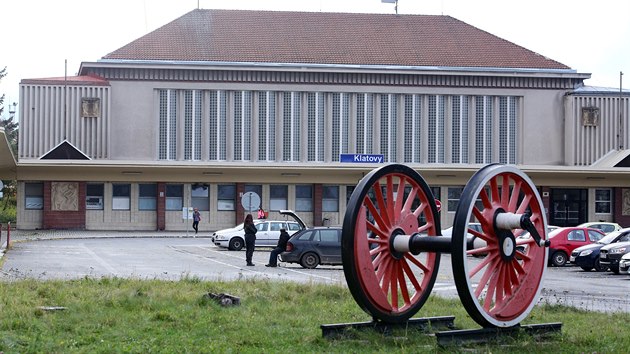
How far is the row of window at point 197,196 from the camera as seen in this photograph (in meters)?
63.1

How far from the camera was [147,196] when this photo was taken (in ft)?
211

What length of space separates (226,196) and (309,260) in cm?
3311

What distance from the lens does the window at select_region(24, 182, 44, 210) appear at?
62625mm

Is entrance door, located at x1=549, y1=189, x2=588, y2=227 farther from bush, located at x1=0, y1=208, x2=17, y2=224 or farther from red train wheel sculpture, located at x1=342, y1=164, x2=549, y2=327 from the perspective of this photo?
red train wheel sculpture, located at x1=342, y1=164, x2=549, y2=327

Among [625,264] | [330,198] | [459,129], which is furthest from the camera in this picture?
[459,129]

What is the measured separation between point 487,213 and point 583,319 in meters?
3.91

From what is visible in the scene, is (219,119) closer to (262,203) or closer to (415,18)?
(262,203)

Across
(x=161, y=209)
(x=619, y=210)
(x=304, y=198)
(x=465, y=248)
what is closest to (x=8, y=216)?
(x=161, y=209)

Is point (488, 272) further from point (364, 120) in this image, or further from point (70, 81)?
point (364, 120)

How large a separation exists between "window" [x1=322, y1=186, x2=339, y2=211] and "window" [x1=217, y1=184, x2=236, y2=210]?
5.84m

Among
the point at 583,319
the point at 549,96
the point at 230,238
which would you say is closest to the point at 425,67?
the point at 549,96

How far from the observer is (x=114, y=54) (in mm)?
70062

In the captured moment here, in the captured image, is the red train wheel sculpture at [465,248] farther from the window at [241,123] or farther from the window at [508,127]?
the window at [508,127]

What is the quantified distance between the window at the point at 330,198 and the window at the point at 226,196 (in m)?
5.84
